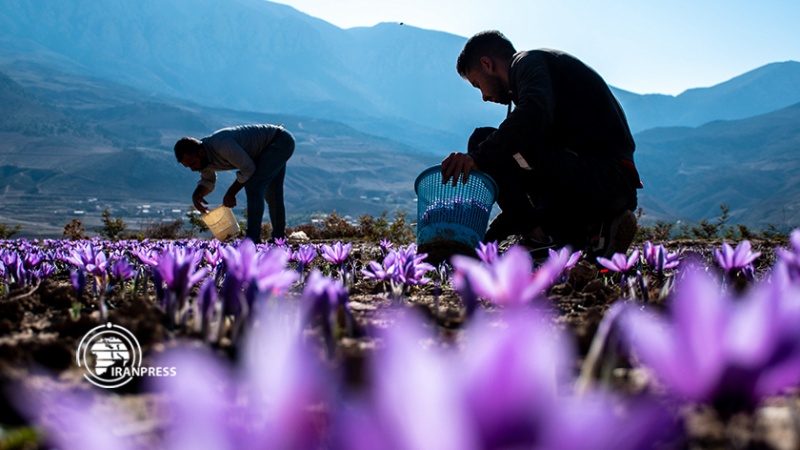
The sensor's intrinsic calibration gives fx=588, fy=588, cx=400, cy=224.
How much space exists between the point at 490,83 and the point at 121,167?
138m

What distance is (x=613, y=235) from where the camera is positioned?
402 centimetres

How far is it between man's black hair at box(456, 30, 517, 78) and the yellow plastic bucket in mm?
3680

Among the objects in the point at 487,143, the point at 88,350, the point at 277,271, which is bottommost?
the point at 88,350

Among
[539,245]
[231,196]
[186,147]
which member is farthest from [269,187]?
[539,245]

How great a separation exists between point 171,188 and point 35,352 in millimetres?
138471

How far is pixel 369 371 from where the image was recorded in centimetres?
97

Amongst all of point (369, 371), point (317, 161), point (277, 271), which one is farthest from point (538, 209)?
point (317, 161)

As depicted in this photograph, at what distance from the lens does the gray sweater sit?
6.68m

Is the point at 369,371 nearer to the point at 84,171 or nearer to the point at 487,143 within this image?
the point at 487,143

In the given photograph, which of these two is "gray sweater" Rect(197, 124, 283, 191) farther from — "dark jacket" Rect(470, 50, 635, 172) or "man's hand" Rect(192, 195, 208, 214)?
"dark jacket" Rect(470, 50, 635, 172)

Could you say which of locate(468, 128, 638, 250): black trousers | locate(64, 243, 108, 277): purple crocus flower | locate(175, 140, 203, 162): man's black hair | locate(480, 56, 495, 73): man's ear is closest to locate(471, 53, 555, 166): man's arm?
locate(468, 128, 638, 250): black trousers

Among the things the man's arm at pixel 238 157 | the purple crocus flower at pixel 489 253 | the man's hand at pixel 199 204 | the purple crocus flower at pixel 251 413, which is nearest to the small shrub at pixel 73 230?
the man's hand at pixel 199 204

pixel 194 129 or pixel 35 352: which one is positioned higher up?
pixel 194 129

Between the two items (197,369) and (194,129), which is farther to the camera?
(194,129)
